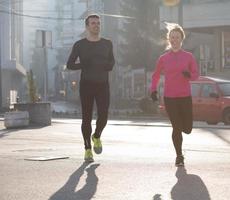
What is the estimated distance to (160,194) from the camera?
5906mm

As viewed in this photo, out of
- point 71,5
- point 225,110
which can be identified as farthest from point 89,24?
point 71,5

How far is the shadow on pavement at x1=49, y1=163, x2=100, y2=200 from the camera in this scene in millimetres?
5805

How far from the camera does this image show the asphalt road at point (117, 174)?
19.5ft

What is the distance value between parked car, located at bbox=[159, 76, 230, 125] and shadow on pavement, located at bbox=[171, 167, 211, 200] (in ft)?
44.6

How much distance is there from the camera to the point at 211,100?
20.8 metres

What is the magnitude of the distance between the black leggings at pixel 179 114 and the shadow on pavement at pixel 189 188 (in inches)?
49.4

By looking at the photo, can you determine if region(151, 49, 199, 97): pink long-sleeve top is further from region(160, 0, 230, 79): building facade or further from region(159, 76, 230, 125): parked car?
region(160, 0, 230, 79): building facade

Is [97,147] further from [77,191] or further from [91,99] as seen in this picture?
[77,191]

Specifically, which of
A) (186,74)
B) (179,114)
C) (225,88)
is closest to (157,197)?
(179,114)

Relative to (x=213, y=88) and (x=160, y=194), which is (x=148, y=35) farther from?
(x=160, y=194)

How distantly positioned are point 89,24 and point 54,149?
7.64 feet

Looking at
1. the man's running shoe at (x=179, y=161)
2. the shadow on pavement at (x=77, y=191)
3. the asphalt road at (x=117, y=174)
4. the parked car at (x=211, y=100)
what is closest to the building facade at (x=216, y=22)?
the parked car at (x=211, y=100)

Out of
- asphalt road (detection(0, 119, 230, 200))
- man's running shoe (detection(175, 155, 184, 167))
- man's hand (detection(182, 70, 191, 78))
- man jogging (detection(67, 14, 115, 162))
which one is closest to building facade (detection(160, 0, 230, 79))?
asphalt road (detection(0, 119, 230, 200))

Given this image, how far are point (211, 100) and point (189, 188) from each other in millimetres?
14772
